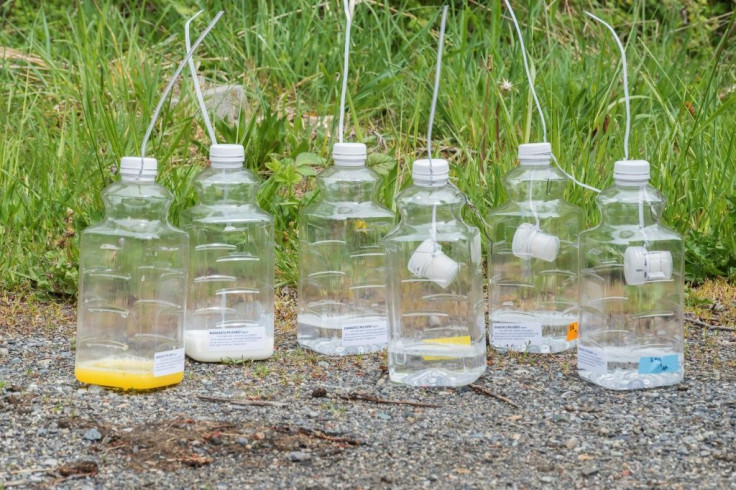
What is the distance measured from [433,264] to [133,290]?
907mm

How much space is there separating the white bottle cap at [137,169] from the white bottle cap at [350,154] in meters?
0.65

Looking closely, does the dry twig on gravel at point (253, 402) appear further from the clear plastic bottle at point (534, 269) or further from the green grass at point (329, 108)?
the green grass at point (329, 108)

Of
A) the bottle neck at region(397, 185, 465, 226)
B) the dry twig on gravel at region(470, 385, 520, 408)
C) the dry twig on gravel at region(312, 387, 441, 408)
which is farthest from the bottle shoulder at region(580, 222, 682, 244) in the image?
the dry twig on gravel at region(312, 387, 441, 408)

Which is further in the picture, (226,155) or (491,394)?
(226,155)

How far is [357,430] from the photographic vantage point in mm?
3045

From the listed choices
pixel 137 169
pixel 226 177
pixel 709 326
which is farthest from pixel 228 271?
pixel 709 326

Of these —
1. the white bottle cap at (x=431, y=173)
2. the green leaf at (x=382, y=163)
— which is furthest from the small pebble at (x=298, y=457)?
the green leaf at (x=382, y=163)

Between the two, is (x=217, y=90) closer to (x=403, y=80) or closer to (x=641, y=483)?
(x=403, y=80)

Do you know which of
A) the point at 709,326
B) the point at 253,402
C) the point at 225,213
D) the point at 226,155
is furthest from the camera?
the point at 709,326

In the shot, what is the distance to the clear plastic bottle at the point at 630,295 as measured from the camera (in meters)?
3.35

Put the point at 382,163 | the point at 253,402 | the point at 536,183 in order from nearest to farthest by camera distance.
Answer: the point at 253,402 < the point at 536,183 < the point at 382,163

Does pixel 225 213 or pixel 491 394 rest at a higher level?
pixel 225 213

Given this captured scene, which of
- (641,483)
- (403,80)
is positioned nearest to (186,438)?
(641,483)

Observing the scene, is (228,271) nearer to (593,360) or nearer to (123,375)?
(123,375)
